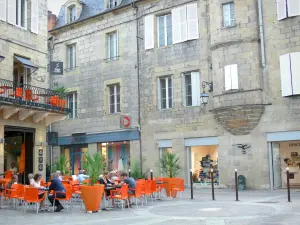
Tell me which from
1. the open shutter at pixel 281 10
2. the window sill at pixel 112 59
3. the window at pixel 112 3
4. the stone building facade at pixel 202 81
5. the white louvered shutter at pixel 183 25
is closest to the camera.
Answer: the open shutter at pixel 281 10

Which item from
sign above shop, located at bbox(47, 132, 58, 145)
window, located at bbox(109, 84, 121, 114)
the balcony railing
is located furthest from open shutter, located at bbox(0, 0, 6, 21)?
sign above shop, located at bbox(47, 132, 58, 145)

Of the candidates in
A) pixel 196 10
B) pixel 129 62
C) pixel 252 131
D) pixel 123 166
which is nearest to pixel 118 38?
pixel 129 62

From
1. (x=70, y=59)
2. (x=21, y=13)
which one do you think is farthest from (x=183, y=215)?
(x=70, y=59)

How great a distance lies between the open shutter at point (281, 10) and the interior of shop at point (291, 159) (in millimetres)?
5663

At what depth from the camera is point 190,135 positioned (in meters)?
21.2

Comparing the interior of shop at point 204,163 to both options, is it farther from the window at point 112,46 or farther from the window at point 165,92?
the window at point 112,46

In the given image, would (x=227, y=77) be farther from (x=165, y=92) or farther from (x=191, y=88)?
(x=165, y=92)

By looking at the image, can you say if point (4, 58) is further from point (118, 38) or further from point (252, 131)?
point (252, 131)

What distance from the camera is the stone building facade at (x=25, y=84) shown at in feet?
57.7

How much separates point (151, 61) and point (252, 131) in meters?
6.99

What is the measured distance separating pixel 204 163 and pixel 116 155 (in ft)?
18.7

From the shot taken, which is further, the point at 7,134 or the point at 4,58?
the point at 7,134

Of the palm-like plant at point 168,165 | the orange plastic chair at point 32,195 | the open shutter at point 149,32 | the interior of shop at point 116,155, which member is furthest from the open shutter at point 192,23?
the orange plastic chair at point 32,195

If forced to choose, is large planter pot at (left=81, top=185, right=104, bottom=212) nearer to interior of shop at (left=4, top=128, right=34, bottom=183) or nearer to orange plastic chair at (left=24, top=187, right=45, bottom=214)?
orange plastic chair at (left=24, top=187, right=45, bottom=214)
